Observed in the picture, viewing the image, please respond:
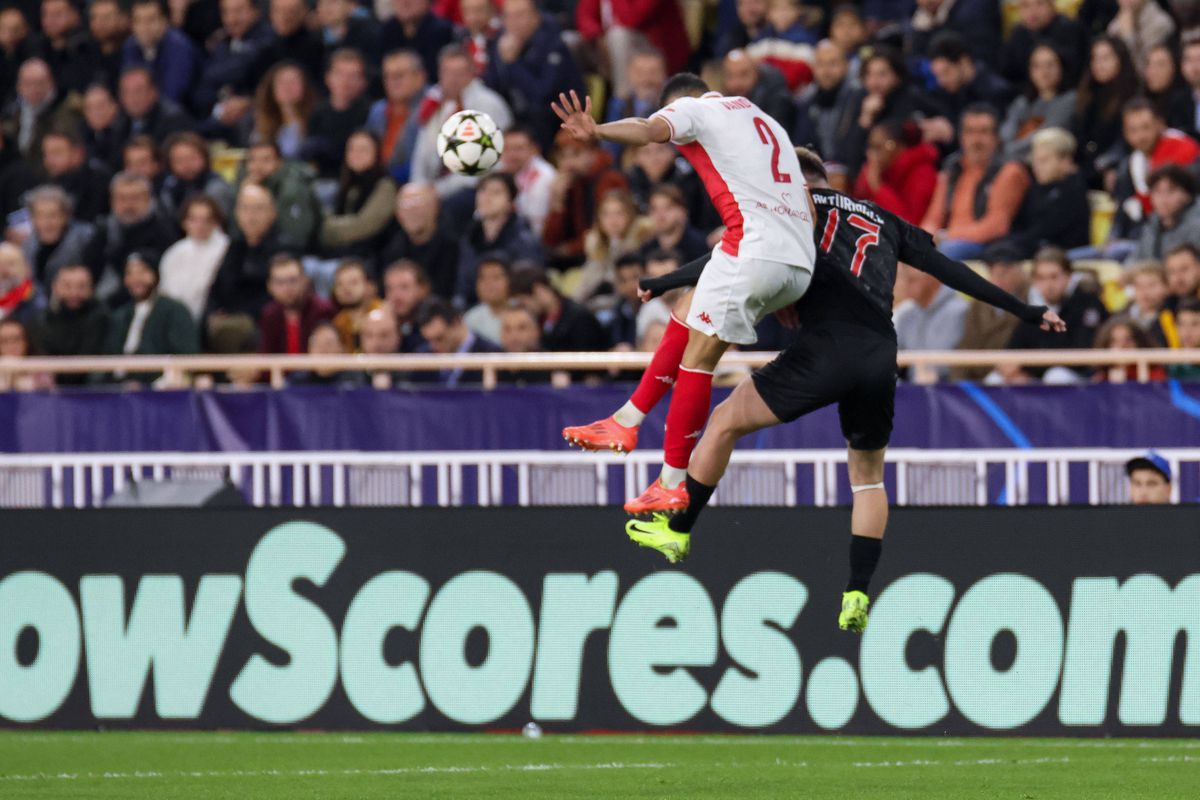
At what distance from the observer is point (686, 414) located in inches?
413

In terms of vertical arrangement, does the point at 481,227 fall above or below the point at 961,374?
above

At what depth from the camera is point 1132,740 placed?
12500mm

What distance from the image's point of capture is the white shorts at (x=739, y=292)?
32.8 ft

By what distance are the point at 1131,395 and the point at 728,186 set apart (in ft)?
14.5

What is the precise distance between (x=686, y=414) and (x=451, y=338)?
5.16 metres

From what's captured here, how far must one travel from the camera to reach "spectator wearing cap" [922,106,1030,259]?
52.9 ft

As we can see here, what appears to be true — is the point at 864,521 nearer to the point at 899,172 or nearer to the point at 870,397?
the point at 870,397

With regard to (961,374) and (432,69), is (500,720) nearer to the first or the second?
(961,374)

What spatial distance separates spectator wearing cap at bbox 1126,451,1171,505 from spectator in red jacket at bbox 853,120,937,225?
401 centimetres

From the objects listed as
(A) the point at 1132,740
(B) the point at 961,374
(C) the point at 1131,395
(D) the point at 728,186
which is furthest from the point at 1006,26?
(D) the point at 728,186

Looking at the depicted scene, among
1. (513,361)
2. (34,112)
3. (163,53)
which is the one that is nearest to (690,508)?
(513,361)

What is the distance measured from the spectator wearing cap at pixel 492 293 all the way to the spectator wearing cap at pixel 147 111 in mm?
5512

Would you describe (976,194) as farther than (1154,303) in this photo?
Yes

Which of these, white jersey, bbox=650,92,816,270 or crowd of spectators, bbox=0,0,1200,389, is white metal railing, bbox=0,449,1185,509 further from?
white jersey, bbox=650,92,816,270
